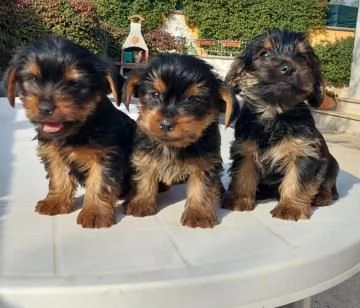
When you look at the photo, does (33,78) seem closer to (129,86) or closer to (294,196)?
(129,86)

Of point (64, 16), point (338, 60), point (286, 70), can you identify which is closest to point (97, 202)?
point (286, 70)

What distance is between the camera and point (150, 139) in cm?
259

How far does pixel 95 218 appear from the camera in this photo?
7.72 feet

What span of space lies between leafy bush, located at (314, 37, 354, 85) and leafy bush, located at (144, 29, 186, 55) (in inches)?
202

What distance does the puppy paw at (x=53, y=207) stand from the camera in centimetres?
251

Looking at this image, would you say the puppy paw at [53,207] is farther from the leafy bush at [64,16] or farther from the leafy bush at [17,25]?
the leafy bush at [64,16]

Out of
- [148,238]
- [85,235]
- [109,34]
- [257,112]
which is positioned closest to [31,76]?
[85,235]

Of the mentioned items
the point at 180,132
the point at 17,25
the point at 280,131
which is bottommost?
the point at 17,25

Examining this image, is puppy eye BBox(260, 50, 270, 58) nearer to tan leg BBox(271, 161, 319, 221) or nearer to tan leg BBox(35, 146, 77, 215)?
tan leg BBox(271, 161, 319, 221)

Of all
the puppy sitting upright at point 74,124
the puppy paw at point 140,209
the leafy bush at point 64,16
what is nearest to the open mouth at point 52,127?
the puppy sitting upright at point 74,124

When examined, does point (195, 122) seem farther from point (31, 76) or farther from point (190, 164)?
point (31, 76)

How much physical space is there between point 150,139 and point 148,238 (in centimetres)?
59

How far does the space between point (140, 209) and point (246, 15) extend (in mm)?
19121

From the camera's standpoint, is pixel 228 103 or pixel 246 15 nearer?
pixel 228 103
